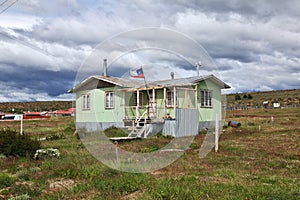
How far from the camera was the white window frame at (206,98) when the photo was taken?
28.7 m

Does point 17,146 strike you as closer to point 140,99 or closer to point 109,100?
point 109,100

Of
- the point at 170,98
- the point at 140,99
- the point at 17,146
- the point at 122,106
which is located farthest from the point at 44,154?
the point at 140,99

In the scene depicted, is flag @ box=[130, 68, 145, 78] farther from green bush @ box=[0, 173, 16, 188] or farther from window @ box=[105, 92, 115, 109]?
window @ box=[105, 92, 115, 109]

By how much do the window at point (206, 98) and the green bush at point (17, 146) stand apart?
53.4ft

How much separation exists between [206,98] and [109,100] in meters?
8.10

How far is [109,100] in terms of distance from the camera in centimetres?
2903

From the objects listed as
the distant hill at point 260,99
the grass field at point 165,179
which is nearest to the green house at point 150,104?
the grass field at point 165,179

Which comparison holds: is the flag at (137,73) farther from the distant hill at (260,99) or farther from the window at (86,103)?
the distant hill at (260,99)

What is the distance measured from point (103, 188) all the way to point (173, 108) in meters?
17.4

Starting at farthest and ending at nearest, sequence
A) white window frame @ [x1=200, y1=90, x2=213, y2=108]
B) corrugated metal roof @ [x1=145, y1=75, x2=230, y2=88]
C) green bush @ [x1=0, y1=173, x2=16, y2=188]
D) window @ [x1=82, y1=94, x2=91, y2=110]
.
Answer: window @ [x1=82, y1=94, x2=91, y2=110], white window frame @ [x1=200, y1=90, x2=213, y2=108], corrugated metal roof @ [x1=145, y1=75, x2=230, y2=88], green bush @ [x1=0, y1=173, x2=16, y2=188]

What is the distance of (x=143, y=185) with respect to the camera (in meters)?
8.97

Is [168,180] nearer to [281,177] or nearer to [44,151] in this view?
[281,177]

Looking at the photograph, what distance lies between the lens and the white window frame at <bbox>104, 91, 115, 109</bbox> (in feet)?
94.2

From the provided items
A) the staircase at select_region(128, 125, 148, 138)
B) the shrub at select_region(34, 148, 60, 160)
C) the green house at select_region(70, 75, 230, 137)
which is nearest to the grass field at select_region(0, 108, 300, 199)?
the shrub at select_region(34, 148, 60, 160)
